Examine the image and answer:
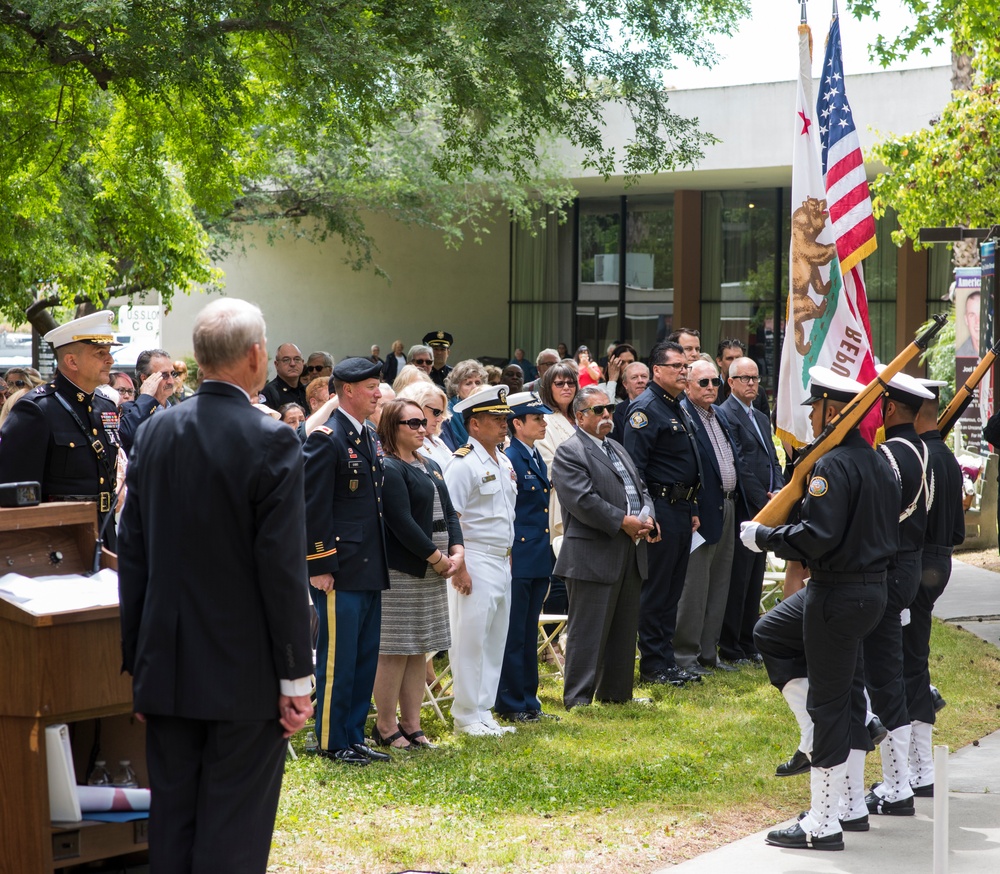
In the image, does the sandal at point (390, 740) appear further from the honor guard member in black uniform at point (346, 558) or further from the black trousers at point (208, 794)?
the black trousers at point (208, 794)

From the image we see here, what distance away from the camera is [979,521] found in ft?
50.6

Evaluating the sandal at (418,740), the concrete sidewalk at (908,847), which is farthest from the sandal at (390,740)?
the concrete sidewalk at (908,847)

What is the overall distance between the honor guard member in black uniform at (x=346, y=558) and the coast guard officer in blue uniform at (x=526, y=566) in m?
1.30

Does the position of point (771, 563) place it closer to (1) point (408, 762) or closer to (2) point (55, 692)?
(1) point (408, 762)

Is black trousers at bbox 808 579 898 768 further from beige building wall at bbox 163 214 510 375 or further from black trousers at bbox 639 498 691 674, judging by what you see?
beige building wall at bbox 163 214 510 375

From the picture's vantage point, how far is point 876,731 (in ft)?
19.5

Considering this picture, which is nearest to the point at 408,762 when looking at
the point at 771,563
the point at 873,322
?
the point at 771,563

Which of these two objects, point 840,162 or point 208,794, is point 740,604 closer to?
point 840,162

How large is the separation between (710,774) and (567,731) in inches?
46.2

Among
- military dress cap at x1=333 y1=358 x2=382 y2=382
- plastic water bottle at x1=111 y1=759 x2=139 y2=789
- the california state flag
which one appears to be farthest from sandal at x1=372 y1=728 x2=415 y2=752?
the california state flag

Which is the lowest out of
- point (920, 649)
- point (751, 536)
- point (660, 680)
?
point (660, 680)

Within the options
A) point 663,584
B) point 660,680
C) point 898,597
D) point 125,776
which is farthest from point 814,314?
point 125,776

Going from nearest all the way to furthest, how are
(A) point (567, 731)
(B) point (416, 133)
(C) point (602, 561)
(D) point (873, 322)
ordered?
(A) point (567, 731), (C) point (602, 561), (B) point (416, 133), (D) point (873, 322)

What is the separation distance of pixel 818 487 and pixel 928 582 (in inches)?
58.8
